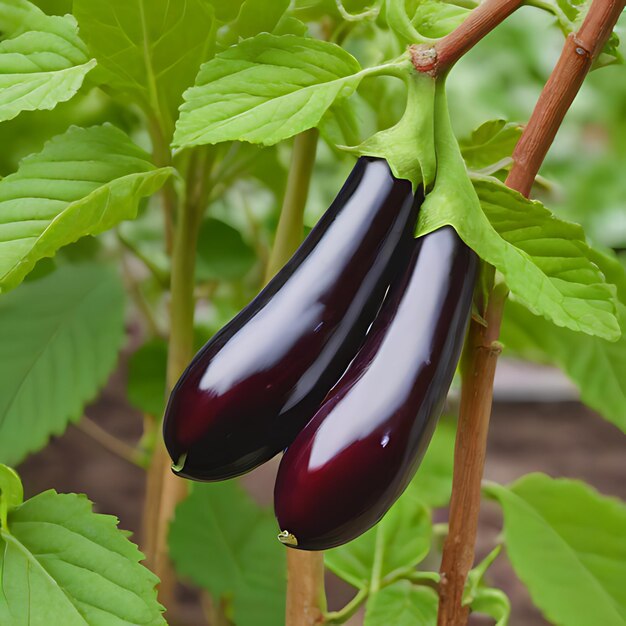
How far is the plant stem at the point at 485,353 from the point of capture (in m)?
0.24

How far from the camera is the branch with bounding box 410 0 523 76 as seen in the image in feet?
0.72

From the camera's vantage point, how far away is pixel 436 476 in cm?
47

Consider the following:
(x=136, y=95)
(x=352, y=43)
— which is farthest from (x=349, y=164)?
(x=352, y=43)

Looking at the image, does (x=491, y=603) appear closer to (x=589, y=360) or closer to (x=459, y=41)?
(x=589, y=360)

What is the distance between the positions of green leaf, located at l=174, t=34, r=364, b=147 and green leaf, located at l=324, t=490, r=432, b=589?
0.21 meters

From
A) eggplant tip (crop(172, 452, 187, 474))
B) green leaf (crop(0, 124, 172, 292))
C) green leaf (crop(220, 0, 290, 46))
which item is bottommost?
eggplant tip (crop(172, 452, 187, 474))

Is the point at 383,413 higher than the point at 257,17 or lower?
lower

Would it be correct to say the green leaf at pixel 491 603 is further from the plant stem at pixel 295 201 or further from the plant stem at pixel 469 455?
the plant stem at pixel 295 201

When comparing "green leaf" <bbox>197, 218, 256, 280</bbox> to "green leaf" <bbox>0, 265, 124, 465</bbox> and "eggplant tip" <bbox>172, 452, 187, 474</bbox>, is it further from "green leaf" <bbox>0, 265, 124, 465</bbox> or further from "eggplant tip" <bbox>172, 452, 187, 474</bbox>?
"eggplant tip" <bbox>172, 452, 187, 474</bbox>

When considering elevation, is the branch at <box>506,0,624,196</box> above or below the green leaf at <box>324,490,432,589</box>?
above

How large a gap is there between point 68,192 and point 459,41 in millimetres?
126

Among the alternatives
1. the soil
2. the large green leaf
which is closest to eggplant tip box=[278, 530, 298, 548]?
the large green leaf

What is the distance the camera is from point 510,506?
36 cm

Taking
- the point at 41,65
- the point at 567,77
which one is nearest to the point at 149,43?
the point at 41,65
